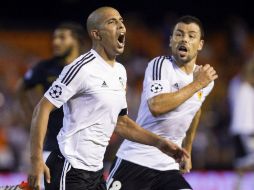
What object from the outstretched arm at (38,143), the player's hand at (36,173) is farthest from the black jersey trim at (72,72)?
the player's hand at (36,173)

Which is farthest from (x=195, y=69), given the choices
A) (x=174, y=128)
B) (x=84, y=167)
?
(x=84, y=167)

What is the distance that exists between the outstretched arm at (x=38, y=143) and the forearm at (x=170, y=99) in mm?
1233

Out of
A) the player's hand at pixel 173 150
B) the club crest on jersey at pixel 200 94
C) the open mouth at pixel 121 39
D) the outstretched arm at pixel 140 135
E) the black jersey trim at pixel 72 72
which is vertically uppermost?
the open mouth at pixel 121 39

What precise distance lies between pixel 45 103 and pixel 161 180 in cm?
162

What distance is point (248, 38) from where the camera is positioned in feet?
57.3

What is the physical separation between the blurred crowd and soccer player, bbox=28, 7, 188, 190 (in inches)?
272

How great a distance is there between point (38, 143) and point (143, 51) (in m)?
11.1

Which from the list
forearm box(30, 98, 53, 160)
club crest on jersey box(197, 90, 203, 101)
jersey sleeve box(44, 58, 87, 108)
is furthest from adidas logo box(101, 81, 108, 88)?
club crest on jersey box(197, 90, 203, 101)

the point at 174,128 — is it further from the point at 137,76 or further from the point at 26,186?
the point at 137,76

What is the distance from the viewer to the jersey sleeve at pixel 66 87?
5741 millimetres

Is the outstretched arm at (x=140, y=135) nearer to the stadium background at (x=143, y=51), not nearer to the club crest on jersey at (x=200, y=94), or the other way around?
the club crest on jersey at (x=200, y=94)

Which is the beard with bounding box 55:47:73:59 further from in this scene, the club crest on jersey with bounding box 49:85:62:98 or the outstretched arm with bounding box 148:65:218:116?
the club crest on jersey with bounding box 49:85:62:98

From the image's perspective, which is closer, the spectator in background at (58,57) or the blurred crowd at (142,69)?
the spectator in background at (58,57)

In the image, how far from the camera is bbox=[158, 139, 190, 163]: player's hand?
6445mm
